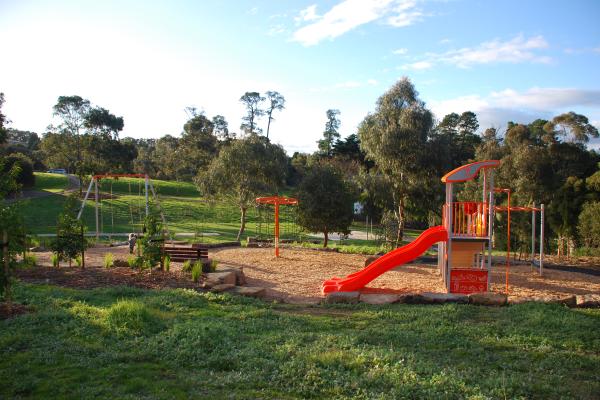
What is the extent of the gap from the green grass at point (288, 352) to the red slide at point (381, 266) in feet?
8.00

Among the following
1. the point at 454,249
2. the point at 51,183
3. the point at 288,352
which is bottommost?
the point at 288,352

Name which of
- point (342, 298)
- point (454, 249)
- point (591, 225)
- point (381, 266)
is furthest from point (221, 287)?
point (591, 225)

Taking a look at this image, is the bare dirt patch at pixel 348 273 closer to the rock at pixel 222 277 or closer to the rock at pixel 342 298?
the rock at pixel 342 298

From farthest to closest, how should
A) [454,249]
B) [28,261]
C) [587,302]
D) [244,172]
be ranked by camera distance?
1. [244,172]
2. [454,249]
3. [587,302]
4. [28,261]

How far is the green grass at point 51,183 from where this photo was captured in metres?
42.3

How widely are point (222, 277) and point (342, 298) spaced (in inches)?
111

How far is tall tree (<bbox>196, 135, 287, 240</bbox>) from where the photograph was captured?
69.9 feet

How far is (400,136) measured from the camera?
21.6 m

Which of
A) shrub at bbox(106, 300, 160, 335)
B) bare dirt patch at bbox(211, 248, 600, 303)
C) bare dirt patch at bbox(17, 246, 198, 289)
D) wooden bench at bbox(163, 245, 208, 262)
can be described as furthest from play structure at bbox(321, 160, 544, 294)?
shrub at bbox(106, 300, 160, 335)

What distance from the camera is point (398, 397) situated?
13.9 feet

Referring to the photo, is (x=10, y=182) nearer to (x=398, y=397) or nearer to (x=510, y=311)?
(x=398, y=397)

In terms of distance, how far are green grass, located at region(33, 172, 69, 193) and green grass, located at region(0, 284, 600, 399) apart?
38568mm

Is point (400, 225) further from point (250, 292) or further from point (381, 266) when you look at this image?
point (250, 292)

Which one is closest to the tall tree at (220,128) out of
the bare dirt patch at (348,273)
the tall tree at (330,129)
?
the tall tree at (330,129)
